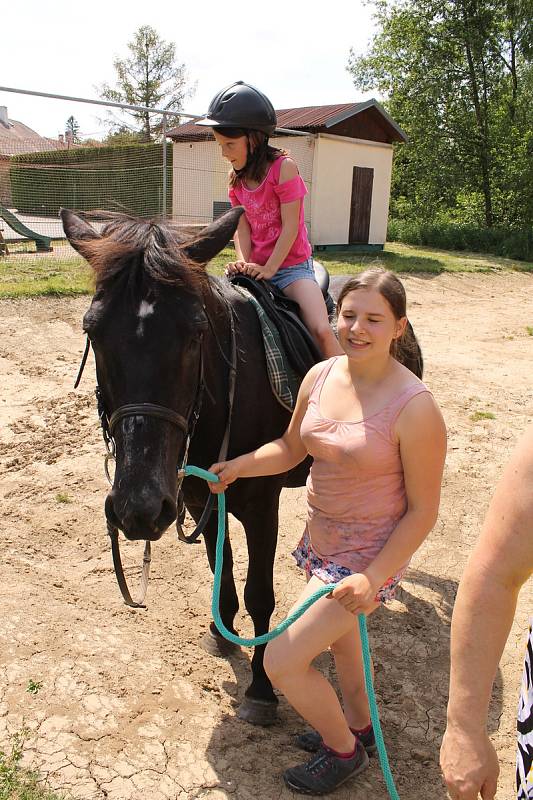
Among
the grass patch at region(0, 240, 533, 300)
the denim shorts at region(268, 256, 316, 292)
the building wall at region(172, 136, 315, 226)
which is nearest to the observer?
the denim shorts at region(268, 256, 316, 292)

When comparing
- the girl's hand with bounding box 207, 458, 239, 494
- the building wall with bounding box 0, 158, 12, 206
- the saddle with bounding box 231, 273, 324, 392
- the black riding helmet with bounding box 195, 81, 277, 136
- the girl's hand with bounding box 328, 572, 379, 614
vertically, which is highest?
the building wall with bounding box 0, 158, 12, 206

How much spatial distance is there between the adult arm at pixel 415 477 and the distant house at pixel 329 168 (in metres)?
14.3

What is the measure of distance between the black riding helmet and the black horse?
0.73 m

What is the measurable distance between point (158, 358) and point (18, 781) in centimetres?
161

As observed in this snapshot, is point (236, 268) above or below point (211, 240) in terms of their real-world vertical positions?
below

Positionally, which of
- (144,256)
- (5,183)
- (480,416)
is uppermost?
(5,183)

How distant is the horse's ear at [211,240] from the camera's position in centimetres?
Answer: 220

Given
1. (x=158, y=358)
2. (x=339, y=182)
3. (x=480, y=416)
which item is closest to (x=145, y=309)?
(x=158, y=358)

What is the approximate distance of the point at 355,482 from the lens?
203 centimetres

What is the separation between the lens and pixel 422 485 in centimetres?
192

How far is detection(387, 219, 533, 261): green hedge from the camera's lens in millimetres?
21969

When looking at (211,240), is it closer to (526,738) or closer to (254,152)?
(254,152)

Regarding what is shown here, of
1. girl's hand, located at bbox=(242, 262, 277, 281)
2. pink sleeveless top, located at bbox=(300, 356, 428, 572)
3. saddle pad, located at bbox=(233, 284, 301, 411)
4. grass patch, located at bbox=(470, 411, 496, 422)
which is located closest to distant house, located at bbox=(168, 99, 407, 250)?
grass patch, located at bbox=(470, 411, 496, 422)

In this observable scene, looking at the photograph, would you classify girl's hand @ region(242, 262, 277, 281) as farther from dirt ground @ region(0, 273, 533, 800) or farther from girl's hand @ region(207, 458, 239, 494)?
dirt ground @ region(0, 273, 533, 800)
